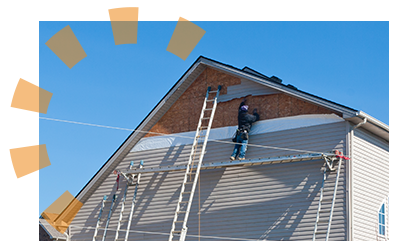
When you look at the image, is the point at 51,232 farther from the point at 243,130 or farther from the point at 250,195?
the point at 243,130

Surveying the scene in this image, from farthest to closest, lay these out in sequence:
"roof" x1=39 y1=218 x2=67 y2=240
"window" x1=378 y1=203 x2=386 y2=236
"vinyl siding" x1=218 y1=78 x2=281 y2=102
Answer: "roof" x1=39 y1=218 x2=67 y2=240
"vinyl siding" x1=218 y1=78 x2=281 y2=102
"window" x1=378 y1=203 x2=386 y2=236

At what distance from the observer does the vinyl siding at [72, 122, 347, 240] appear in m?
14.2

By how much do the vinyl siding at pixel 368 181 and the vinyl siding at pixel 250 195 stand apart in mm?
466

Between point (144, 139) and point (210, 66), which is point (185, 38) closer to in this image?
point (210, 66)

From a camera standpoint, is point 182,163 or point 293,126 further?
point 182,163

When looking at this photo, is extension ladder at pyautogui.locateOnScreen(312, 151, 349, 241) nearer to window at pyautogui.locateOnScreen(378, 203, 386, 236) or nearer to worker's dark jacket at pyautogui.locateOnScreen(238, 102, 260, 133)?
window at pyautogui.locateOnScreen(378, 203, 386, 236)

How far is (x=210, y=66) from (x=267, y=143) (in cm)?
362

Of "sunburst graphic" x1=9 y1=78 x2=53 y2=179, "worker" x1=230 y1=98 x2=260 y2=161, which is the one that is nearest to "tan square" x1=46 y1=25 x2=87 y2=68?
"sunburst graphic" x1=9 y1=78 x2=53 y2=179

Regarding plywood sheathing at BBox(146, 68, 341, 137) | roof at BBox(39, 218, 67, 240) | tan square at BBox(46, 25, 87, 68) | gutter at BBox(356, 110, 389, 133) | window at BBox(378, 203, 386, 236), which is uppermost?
plywood sheathing at BBox(146, 68, 341, 137)

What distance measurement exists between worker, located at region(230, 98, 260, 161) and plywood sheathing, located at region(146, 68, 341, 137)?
404mm

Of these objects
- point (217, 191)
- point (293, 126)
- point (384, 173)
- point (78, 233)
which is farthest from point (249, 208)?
point (78, 233)

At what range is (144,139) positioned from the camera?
1795 centimetres

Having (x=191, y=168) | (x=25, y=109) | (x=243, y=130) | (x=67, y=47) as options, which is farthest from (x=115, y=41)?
(x=191, y=168)

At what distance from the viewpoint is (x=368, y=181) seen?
14656mm
